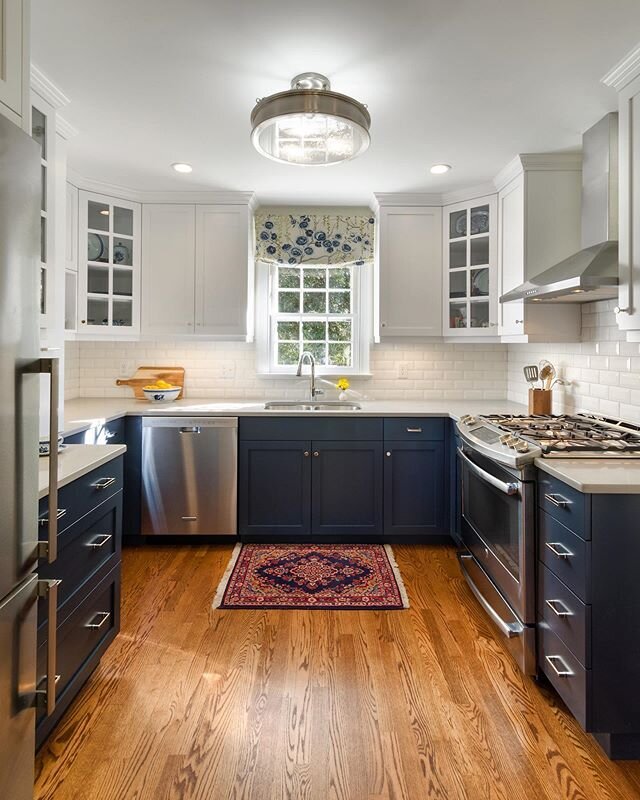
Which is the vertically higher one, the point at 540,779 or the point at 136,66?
the point at 136,66

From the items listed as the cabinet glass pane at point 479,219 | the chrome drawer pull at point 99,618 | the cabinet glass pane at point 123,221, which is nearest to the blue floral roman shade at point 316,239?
the cabinet glass pane at point 479,219

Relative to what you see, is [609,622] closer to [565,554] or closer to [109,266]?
[565,554]

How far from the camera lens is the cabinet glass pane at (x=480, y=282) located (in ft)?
11.7

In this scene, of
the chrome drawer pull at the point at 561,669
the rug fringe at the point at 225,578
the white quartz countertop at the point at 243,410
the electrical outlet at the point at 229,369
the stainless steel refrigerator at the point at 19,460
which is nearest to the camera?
the stainless steel refrigerator at the point at 19,460

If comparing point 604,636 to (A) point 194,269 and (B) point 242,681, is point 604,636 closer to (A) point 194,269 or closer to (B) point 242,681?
(B) point 242,681

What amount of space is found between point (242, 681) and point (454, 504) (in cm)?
186

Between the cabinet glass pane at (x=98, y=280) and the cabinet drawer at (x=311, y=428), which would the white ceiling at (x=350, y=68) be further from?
the cabinet drawer at (x=311, y=428)

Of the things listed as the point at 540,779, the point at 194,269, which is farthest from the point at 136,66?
the point at 540,779

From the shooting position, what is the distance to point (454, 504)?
11.2 ft

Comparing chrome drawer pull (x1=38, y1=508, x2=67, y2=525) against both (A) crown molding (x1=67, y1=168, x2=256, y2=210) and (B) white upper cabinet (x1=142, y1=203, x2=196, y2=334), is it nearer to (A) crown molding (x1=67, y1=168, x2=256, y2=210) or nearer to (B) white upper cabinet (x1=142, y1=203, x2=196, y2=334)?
(B) white upper cabinet (x1=142, y1=203, x2=196, y2=334)

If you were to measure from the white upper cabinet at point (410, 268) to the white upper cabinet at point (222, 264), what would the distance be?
1.01m

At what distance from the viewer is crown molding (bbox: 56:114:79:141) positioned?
2527mm

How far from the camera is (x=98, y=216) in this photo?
3.61m

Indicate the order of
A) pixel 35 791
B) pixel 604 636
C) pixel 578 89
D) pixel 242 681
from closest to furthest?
pixel 35 791 → pixel 604 636 → pixel 242 681 → pixel 578 89
